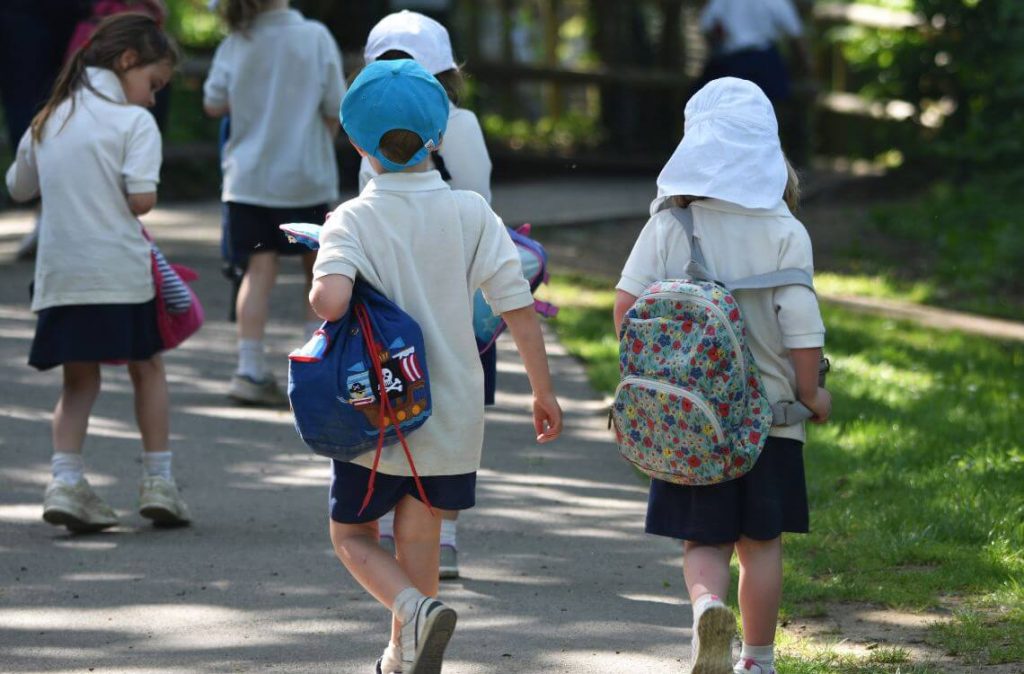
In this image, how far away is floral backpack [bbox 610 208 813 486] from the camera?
3643 millimetres

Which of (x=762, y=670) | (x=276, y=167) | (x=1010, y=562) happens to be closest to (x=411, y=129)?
(x=762, y=670)

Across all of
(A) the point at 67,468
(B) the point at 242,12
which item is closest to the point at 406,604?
(A) the point at 67,468

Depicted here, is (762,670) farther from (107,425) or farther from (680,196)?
(107,425)

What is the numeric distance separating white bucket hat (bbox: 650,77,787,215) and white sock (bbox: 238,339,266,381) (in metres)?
3.14

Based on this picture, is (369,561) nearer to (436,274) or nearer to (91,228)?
(436,274)

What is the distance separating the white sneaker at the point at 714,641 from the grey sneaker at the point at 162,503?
216 centimetres

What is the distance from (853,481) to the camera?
5.70m

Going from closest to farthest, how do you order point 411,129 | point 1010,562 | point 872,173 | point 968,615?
point 411,129, point 968,615, point 1010,562, point 872,173

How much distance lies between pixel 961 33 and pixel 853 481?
26.3ft

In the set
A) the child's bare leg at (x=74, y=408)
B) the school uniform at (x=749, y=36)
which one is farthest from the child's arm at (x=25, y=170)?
the school uniform at (x=749, y=36)

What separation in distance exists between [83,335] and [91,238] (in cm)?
31

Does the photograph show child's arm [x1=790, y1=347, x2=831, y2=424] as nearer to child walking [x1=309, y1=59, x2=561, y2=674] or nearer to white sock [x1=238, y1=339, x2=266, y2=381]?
child walking [x1=309, y1=59, x2=561, y2=674]

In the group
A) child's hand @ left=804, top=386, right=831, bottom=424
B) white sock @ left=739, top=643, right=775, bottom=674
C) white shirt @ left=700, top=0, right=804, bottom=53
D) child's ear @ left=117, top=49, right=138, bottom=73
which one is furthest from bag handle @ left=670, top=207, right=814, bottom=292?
white shirt @ left=700, top=0, right=804, bottom=53

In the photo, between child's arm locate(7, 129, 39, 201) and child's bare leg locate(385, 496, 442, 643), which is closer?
child's bare leg locate(385, 496, 442, 643)
